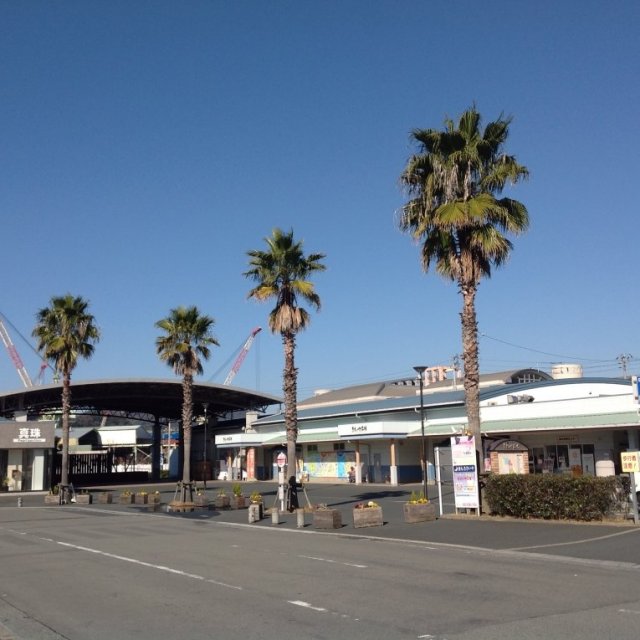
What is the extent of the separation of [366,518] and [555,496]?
574 centimetres

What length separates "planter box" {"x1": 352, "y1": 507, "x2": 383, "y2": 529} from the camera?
22.7 m

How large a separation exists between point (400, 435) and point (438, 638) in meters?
41.7

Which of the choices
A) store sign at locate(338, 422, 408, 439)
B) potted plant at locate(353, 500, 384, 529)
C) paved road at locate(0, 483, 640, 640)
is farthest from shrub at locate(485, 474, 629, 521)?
store sign at locate(338, 422, 408, 439)

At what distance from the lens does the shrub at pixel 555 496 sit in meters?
19.9

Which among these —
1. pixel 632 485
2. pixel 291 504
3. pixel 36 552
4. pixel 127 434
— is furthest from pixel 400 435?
pixel 127 434

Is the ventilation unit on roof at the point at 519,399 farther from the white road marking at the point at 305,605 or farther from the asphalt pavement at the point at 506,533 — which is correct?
the white road marking at the point at 305,605

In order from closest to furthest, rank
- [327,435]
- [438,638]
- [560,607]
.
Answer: [438,638], [560,607], [327,435]

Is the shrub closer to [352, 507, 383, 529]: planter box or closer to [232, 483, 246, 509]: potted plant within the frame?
[352, 507, 383, 529]: planter box

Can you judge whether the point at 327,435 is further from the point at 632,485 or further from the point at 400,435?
the point at 632,485

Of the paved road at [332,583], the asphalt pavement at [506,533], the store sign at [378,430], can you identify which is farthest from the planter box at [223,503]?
the store sign at [378,430]

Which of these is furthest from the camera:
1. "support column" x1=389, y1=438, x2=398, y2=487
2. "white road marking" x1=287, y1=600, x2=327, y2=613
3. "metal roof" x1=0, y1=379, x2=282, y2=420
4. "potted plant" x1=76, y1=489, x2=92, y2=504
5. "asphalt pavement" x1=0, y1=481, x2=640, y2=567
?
"metal roof" x1=0, y1=379, x2=282, y2=420

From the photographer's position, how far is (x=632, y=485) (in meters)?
19.2

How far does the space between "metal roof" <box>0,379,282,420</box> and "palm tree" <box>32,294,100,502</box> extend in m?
19.2

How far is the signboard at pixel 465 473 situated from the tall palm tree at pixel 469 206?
382 mm
